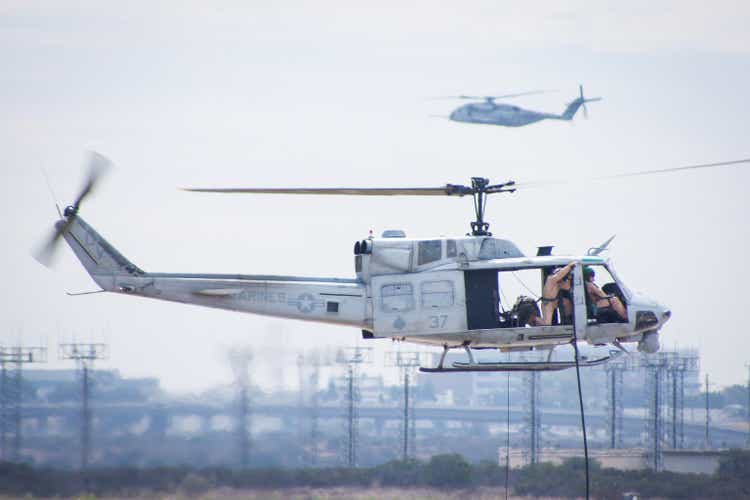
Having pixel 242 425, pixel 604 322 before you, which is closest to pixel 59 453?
pixel 242 425

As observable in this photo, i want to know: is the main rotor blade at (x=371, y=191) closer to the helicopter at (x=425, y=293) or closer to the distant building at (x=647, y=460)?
the helicopter at (x=425, y=293)

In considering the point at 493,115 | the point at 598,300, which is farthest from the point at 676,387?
the point at 598,300

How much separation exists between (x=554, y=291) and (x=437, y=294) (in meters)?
2.25

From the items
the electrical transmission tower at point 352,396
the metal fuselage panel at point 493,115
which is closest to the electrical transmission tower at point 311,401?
the electrical transmission tower at point 352,396

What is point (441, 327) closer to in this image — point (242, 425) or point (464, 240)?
point (464, 240)

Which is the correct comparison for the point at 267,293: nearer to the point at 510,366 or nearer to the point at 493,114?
the point at 510,366

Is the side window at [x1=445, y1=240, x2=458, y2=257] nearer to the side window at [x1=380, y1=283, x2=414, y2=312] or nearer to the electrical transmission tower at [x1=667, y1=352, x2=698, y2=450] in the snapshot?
the side window at [x1=380, y1=283, x2=414, y2=312]

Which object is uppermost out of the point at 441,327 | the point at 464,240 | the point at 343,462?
the point at 464,240

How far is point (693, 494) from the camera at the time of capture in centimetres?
4478

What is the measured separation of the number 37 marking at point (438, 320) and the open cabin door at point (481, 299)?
1.46ft

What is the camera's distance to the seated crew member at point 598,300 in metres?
25.7

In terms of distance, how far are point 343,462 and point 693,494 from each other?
728 inches

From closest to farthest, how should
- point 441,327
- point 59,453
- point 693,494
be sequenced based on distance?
point 441,327 → point 59,453 → point 693,494

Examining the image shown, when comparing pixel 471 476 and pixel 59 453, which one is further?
pixel 471 476
